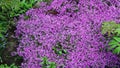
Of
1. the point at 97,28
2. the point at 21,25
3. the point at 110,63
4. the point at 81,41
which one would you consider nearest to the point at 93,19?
the point at 97,28

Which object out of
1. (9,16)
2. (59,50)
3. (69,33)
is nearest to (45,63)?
(59,50)

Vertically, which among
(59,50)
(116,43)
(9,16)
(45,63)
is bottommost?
(45,63)

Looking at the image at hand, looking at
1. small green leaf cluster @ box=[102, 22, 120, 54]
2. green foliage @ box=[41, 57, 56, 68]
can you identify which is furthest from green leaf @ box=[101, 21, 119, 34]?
green foliage @ box=[41, 57, 56, 68]

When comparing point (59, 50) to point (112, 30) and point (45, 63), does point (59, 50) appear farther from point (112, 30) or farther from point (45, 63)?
point (112, 30)

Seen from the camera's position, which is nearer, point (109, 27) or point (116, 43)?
point (116, 43)

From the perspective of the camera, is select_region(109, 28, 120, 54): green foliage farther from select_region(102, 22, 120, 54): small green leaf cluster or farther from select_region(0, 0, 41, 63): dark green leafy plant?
select_region(0, 0, 41, 63): dark green leafy plant

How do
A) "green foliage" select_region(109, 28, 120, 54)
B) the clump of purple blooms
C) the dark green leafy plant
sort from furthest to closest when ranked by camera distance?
the dark green leafy plant → the clump of purple blooms → "green foliage" select_region(109, 28, 120, 54)

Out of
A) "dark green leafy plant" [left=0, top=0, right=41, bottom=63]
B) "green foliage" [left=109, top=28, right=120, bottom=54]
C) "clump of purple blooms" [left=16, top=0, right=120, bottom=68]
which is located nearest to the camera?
"green foliage" [left=109, top=28, right=120, bottom=54]

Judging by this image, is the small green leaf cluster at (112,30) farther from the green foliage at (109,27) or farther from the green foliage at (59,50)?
the green foliage at (59,50)

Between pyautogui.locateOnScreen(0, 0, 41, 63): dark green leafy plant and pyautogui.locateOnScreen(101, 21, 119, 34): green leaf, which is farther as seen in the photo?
pyautogui.locateOnScreen(0, 0, 41, 63): dark green leafy plant
